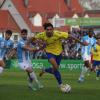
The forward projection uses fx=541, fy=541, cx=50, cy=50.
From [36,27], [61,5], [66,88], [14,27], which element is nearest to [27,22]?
[36,27]

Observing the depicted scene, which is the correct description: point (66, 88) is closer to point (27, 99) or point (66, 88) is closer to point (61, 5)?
point (27, 99)

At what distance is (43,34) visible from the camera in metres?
17.1

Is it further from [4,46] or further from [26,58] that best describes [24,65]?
[4,46]

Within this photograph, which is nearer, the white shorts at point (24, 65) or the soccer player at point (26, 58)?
the soccer player at point (26, 58)

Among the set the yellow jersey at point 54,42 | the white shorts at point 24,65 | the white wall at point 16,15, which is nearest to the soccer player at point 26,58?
the white shorts at point 24,65

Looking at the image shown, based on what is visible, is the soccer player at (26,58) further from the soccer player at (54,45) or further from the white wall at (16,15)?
the white wall at (16,15)

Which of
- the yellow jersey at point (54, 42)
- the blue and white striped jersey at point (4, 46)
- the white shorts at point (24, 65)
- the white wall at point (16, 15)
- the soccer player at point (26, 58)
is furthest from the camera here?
the white wall at point (16, 15)

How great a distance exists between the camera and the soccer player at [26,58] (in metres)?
18.1

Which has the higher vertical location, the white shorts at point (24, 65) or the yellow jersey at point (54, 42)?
the yellow jersey at point (54, 42)

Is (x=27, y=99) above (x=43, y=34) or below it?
below

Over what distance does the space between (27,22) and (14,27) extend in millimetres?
9182

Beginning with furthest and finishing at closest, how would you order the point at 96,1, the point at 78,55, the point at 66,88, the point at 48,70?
the point at 96,1 → the point at 78,55 → the point at 48,70 → the point at 66,88

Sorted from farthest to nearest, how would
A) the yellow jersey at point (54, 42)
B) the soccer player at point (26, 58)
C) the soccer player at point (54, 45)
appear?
the soccer player at point (26, 58), the yellow jersey at point (54, 42), the soccer player at point (54, 45)

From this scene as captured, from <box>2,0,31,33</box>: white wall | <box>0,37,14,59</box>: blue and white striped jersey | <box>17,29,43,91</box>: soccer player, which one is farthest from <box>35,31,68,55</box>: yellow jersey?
<box>2,0,31,33</box>: white wall
